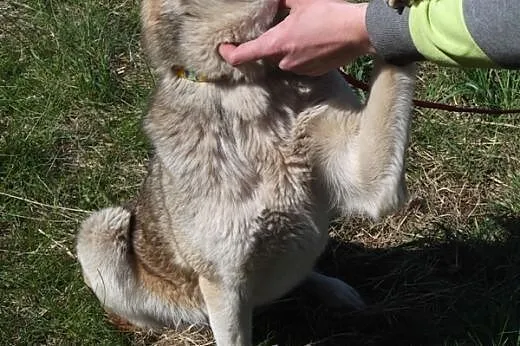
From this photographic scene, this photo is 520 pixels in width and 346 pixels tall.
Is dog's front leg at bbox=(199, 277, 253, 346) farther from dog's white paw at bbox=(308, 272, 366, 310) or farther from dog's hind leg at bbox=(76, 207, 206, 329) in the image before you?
dog's white paw at bbox=(308, 272, 366, 310)

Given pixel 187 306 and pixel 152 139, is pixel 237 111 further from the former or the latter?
pixel 187 306

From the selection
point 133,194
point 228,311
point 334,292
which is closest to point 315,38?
point 228,311

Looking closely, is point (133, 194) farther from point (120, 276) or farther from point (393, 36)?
point (393, 36)

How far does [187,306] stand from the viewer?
4062mm

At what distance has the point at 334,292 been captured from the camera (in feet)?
14.1

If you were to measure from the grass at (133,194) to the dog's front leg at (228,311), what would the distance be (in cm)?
55

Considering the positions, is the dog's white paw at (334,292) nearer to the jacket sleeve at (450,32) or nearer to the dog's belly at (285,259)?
the dog's belly at (285,259)

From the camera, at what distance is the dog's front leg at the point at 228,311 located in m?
3.56

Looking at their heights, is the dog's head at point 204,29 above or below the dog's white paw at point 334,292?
above

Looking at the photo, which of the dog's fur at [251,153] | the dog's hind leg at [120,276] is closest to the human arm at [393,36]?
the dog's fur at [251,153]

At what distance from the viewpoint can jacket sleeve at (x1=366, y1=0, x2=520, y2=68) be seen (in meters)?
2.60

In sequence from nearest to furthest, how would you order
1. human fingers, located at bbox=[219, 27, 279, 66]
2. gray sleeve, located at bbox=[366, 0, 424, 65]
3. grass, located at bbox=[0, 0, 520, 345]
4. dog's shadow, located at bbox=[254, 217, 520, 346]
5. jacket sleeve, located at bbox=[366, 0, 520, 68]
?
jacket sleeve, located at bbox=[366, 0, 520, 68] → gray sleeve, located at bbox=[366, 0, 424, 65] → human fingers, located at bbox=[219, 27, 279, 66] → dog's shadow, located at bbox=[254, 217, 520, 346] → grass, located at bbox=[0, 0, 520, 345]

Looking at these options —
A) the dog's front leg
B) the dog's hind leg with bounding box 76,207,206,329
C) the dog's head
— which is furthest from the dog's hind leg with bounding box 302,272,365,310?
the dog's head

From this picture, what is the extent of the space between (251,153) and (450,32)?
3.21 feet
